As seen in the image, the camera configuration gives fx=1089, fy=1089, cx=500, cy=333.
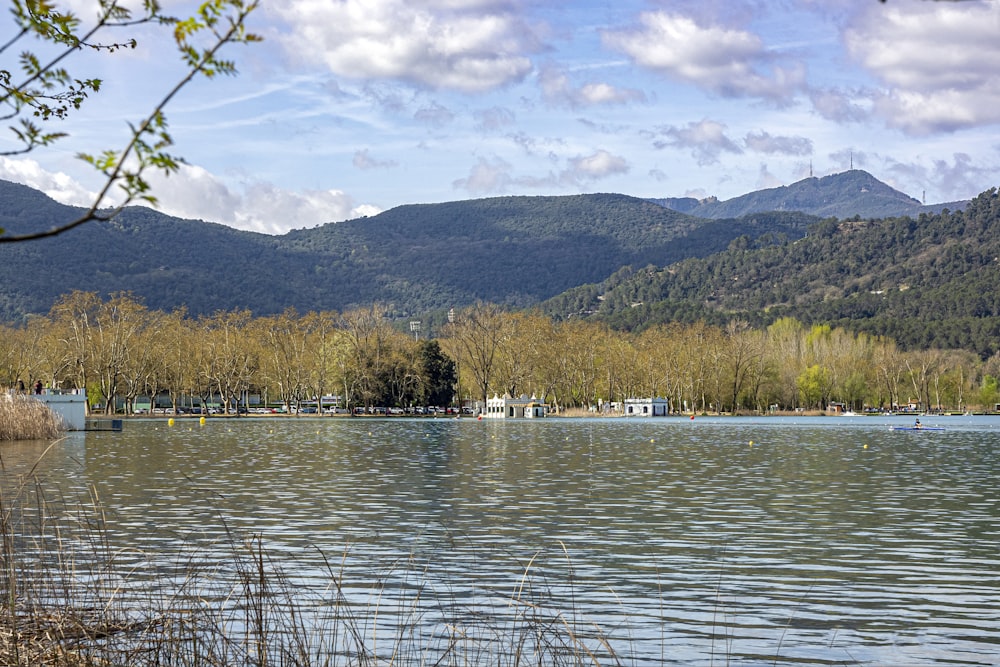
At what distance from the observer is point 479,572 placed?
64.1 feet

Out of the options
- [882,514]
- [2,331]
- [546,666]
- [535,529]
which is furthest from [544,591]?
[2,331]

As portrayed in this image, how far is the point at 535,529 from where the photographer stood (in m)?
26.0

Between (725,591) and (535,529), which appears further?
(535,529)

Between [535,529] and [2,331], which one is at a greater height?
[2,331]

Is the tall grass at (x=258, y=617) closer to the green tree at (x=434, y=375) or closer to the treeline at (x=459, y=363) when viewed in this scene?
the treeline at (x=459, y=363)

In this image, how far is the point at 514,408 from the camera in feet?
442

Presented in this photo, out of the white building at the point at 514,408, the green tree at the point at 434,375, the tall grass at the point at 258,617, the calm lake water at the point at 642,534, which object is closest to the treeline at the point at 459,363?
the green tree at the point at 434,375

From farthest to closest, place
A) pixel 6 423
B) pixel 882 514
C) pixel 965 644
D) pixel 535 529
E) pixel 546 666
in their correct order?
pixel 6 423
pixel 882 514
pixel 535 529
pixel 965 644
pixel 546 666

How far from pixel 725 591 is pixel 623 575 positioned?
216cm

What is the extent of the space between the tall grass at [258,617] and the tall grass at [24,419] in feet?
130

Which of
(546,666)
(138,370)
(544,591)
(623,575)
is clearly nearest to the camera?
(546,666)

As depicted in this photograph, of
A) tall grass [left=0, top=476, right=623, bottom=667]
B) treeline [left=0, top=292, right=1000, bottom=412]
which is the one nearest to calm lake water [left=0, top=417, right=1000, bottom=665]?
tall grass [left=0, top=476, right=623, bottom=667]

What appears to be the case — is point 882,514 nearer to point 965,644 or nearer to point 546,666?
point 965,644

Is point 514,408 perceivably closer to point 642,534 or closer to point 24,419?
point 24,419
